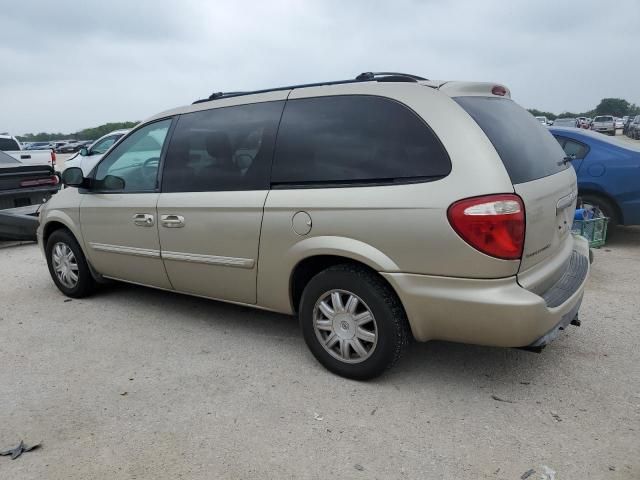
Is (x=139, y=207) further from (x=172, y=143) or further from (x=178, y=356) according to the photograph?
(x=178, y=356)

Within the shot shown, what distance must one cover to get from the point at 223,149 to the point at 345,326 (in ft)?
5.10

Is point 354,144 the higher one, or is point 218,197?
point 354,144

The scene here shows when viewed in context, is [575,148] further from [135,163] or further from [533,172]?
[135,163]

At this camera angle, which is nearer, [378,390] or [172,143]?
[378,390]

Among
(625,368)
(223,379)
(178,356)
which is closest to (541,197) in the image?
(625,368)

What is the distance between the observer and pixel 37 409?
9.95 ft

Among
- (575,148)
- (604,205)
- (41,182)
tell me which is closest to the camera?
(604,205)

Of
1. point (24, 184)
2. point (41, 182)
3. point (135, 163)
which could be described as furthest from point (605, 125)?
point (135, 163)

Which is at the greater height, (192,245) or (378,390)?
(192,245)

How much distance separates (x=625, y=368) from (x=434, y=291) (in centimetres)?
151

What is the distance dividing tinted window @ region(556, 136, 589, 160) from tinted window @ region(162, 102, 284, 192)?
448 centimetres

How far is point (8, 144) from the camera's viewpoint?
13906mm

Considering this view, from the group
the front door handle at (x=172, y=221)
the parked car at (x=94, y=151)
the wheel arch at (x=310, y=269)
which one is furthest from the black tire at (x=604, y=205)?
the parked car at (x=94, y=151)

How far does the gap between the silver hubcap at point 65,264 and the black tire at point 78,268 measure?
0.9 inches
